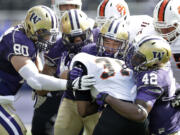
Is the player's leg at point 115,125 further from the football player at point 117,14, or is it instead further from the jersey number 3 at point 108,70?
the football player at point 117,14

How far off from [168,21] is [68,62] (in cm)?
115

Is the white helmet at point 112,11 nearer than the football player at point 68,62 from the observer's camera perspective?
No

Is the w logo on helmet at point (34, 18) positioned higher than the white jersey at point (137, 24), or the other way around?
the w logo on helmet at point (34, 18)

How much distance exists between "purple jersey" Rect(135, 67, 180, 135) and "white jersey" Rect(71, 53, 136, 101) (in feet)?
0.23

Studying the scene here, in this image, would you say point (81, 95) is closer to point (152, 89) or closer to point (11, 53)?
point (152, 89)

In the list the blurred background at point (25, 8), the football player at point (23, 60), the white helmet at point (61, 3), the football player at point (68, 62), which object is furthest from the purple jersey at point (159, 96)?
the blurred background at point (25, 8)

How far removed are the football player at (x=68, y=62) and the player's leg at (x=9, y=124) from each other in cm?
32

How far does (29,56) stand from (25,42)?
125 mm

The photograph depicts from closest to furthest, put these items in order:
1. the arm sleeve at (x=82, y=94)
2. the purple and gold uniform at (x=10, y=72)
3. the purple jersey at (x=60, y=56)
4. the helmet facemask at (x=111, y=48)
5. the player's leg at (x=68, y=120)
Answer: the arm sleeve at (x=82, y=94)
the helmet facemask at (x=111, y=48)
the purple and gold uniform at (x=10, y=72)
the player's leg at (x=68, y=120)
the purple jersey at (x=60, y=56)

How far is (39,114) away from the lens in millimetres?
4492

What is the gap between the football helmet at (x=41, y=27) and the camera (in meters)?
3.87

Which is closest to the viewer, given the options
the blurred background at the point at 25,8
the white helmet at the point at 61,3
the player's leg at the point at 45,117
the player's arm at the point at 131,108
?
the player's arm at the point at 131,108

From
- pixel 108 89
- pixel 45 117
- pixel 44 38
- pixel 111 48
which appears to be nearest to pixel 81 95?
pixel 108 89

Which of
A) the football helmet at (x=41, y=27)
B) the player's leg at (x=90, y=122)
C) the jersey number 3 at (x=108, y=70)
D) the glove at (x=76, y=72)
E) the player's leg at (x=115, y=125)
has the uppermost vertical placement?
the football helmet at (x=41, y=27)
